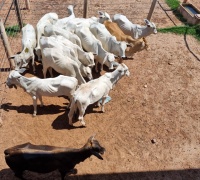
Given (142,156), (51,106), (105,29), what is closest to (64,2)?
(105,29)

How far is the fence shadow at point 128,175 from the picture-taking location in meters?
5.99

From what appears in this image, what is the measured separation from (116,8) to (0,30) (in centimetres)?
710

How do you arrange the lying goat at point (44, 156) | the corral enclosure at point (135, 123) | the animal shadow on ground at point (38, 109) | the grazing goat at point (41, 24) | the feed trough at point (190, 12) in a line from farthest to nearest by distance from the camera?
the feed trough at point (190, 12) < the grazing goat at point (41, 24) < the animal shadow on ground at point (38, 109) < the corral enclosure at point (135, 123) < the lying goat at point (44, 156)

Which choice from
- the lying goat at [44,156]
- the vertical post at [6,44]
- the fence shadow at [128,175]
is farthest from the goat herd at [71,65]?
the fence shadow at [128,175]

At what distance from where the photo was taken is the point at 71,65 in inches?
300

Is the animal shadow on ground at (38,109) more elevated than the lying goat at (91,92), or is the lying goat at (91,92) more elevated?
the lying goat at (91,92)

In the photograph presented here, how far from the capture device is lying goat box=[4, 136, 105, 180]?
5098 mm

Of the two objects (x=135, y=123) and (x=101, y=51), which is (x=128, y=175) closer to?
(x=135, y=123)

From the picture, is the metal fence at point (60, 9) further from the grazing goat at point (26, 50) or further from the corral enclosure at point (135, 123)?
the corral enclosure at point (135, 123)

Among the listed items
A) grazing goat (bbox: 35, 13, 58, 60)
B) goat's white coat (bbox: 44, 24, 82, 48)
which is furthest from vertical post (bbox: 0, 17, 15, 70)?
goat's white coat (bbox: 44, 24, 82, 48)

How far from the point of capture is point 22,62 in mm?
8320

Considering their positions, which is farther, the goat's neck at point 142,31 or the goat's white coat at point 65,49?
the goat's neck at point 142,31

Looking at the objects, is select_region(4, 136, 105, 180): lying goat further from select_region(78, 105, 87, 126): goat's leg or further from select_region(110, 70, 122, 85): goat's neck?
select_region(110, 70, 122, 85): goat's neck

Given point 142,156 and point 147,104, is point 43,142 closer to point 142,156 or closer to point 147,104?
point 142,156
